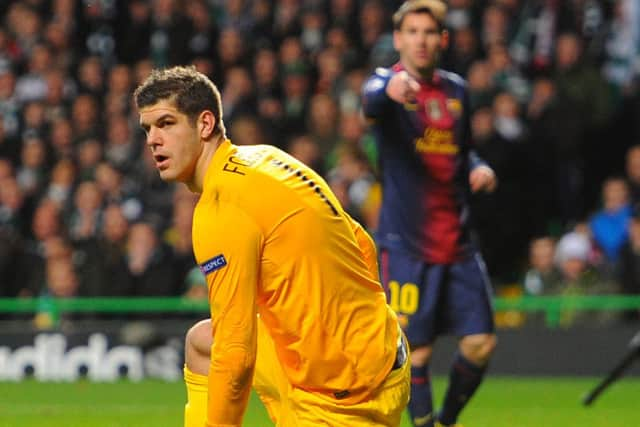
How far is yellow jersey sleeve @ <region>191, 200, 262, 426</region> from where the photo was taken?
4609 millimetres

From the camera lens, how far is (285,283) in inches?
189

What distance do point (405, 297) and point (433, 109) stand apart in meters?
1.01

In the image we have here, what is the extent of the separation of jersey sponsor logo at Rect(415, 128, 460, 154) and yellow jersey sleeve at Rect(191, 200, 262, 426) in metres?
2.98

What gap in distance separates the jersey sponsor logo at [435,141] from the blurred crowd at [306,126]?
5.04 metres

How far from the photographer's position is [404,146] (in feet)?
24.9

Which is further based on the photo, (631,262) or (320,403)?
(631,262)

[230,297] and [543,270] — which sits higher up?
[230,297]

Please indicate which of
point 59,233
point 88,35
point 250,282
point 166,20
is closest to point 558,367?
point 59,233

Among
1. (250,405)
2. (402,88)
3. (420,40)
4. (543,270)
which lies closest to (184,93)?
(402,88)

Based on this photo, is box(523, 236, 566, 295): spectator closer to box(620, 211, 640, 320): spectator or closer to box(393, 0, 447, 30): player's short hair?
box(620, 211, 640, 320): spectator

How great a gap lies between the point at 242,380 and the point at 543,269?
877cm

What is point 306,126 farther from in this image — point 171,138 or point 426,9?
point 171,138

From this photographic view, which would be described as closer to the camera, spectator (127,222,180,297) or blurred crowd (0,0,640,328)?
blurred crowd (0,0,640,328)

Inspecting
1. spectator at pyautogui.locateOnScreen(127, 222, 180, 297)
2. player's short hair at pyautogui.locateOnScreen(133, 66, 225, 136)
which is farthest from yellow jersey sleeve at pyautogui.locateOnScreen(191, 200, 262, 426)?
spectator at pyautogui.locateOnScreen(127, 222, 180, 297)
